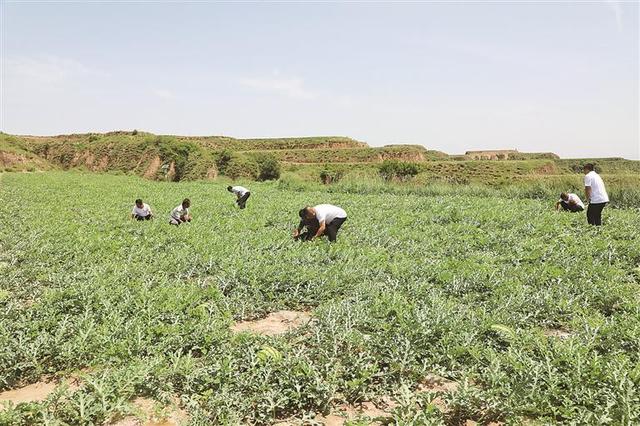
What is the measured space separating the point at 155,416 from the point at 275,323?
7.57ft

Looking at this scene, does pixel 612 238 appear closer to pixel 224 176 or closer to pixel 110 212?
pixel 110 212

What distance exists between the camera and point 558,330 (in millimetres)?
5371

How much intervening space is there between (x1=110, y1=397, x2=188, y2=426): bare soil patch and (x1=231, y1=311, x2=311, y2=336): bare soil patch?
1692 mm

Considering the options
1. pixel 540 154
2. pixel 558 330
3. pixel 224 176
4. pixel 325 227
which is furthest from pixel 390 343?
pixel 540 154

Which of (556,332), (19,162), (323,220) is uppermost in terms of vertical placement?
(19,162)

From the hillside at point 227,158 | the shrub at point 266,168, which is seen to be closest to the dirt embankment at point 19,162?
the hillside at point 227,158

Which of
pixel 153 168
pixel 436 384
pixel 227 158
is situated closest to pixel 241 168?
pixel 227 158

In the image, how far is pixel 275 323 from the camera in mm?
5637

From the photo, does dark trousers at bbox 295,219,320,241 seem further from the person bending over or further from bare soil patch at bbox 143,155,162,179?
bare soil patch at bbox 143,155,162,179

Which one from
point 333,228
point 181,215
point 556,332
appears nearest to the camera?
point 556,332

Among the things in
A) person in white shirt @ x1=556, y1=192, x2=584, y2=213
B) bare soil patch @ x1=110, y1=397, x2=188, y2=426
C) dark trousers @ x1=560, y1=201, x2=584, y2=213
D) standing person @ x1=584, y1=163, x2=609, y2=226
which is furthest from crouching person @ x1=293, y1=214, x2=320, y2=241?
dark trousers @ x1=560, y1=201, x2=584, y2=213

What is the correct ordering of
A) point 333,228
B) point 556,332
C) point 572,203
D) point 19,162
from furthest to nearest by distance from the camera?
point 19,162 < point 572,203 < point 333,228 < point 556,332

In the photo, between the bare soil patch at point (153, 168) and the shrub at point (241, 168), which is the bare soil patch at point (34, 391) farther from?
the bare soil patch at point (153, 168)

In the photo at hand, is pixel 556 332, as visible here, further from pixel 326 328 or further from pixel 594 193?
pixel 594 193
